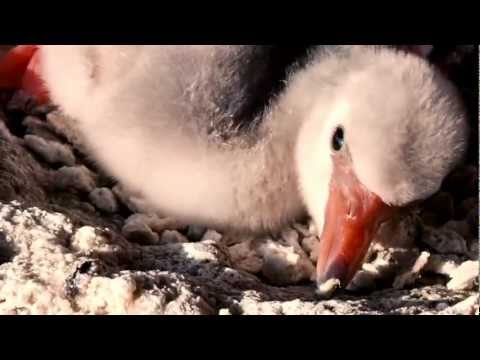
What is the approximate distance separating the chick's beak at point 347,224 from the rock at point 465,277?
192 millimetres

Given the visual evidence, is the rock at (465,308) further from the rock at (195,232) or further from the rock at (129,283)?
the rock at (195,232)

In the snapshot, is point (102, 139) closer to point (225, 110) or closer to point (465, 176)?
point (225, 110)

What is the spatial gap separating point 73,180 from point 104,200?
85 mm

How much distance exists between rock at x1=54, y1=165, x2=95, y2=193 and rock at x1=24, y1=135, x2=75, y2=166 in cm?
4

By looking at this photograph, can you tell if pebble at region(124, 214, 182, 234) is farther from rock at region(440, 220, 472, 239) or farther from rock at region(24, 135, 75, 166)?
rock at region(440, 220, 472, 239)

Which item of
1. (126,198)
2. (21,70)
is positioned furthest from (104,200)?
(21,70)

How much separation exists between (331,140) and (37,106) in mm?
779

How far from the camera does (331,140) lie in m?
1.87

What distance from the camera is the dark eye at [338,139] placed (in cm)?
185

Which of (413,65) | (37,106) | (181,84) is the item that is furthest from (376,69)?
(37,106)

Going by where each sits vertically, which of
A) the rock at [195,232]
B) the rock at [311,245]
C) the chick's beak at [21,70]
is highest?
the chick's beak at [21,70]

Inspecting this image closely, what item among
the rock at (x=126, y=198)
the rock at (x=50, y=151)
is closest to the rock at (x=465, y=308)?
the rock at (x=126, y=198)

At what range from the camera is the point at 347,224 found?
1800mm

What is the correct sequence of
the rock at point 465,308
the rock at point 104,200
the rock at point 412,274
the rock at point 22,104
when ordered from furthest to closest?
1. the rock at point 22,104
2. the rock at point 104,200
3. the rock at point 412,274
4. the rock at point 465,308
